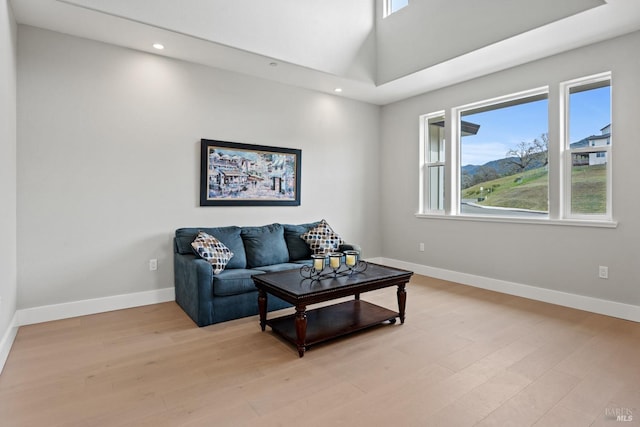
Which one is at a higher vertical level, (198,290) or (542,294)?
(198,290)

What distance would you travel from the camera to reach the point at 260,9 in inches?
148

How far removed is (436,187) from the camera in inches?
210

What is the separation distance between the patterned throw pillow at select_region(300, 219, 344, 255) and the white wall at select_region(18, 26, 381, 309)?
0.65 meters

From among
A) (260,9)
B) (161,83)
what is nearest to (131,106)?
(161,83)

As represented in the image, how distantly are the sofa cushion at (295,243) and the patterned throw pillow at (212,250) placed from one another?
0.87 m

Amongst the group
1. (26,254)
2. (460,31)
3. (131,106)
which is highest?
(460,31)

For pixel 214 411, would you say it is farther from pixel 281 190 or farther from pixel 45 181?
pixel 281 190

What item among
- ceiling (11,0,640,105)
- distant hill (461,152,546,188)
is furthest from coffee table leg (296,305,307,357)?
distant hill (461,152,546,188)

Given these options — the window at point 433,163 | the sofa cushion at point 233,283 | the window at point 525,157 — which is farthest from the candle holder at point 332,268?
the window at point 433,163

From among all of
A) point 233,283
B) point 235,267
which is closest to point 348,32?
point 235,267

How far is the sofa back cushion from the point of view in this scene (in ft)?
12.5

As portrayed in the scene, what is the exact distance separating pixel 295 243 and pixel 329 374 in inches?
86.9

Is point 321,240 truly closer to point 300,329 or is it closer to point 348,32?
point 300,329

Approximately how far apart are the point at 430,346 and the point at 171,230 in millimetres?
2956
